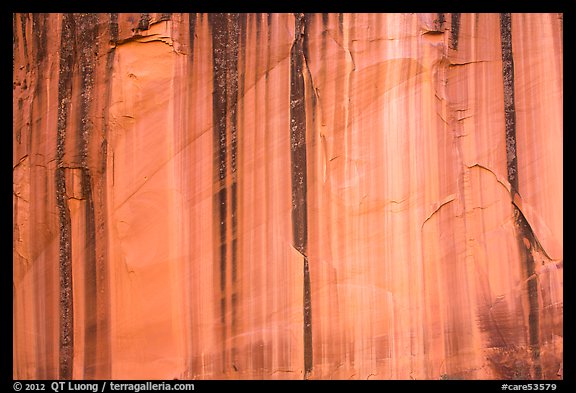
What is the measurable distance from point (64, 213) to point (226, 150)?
1142mm

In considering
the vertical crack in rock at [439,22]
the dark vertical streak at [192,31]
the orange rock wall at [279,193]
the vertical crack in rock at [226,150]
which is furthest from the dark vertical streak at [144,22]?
the vertical crack in rock at [439,22]

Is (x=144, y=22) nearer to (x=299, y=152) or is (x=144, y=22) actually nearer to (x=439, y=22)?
(x=299, y=152)

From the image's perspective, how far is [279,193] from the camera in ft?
9.21

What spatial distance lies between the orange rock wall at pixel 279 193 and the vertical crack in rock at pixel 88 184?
1cm

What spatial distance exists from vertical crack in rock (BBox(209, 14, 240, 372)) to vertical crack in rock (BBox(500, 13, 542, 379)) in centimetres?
177

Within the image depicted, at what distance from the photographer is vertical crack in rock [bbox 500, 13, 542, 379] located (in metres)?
2.84

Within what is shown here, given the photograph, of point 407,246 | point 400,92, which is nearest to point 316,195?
point 407,246

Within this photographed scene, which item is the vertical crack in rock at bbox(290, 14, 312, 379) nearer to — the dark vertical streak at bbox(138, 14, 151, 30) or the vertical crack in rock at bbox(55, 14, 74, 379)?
the dark vertical streak at bbox(138, 14, 151, 30)

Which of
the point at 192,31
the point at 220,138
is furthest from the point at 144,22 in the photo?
the point at 220,138

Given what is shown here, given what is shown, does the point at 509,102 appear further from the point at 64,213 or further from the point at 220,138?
the point at 64,213

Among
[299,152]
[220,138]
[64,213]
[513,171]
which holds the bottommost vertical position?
[64,213]

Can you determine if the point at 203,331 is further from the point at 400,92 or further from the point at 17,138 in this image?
the point at 400,92

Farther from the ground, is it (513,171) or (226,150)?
(226,150)

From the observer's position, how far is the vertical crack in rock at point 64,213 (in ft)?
9.24
